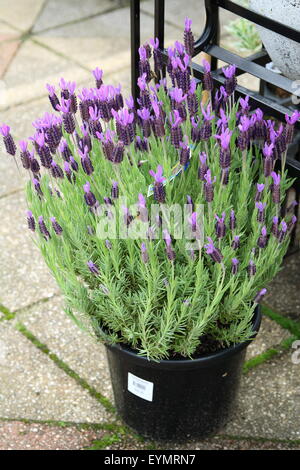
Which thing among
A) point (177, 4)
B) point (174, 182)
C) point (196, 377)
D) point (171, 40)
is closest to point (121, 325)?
point (196, 377)

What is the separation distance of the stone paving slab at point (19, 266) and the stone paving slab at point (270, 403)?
1.05 meters

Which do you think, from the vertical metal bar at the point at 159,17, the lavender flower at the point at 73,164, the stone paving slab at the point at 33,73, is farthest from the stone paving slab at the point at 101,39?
the lavender flower at the point at 73,164

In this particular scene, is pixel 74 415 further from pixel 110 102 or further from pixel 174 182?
pixel 110 102

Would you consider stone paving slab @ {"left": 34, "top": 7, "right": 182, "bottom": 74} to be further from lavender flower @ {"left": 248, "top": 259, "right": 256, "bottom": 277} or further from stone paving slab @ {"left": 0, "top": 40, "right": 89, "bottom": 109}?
lavender flower @ {"left": 248, "top": 259, "right": 256, "bottom": 277}

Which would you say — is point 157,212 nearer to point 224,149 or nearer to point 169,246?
point 169,246

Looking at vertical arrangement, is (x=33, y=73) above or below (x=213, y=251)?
below

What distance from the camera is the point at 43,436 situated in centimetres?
277

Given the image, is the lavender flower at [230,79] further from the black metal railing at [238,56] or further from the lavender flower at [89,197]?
the lavender flower at [89,197]

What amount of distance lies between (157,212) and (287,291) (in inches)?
53.0

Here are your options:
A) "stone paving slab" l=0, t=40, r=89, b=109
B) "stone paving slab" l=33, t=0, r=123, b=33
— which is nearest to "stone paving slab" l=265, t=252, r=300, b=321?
"stone paving slab" l=0, t=40, r=89, b=109

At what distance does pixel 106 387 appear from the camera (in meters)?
2.97

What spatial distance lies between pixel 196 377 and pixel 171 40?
347 cm

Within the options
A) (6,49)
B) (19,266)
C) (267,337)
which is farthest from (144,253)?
(6,49)

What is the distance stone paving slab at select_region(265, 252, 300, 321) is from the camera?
3.30 m
